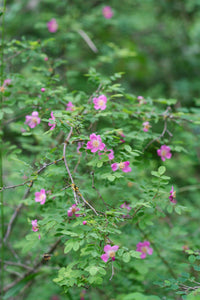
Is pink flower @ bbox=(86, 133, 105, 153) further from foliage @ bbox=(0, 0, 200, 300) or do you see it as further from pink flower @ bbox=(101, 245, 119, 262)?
pink flower @ bbox=(101, 245, 119, 262)

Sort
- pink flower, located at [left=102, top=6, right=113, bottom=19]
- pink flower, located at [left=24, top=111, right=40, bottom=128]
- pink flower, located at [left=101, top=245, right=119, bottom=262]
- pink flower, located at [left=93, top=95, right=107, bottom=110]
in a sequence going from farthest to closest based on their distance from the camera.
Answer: pink flower, located at [left=102, top=6, right=113, bottom=19]
pink flower, located at [left=24, top=111, right=40, bottom=128]
pink flower, located at [left=93, top=95, right=107, bottom=110]
pink flower, located at [left=101, top=245, right=119, bottom=262]

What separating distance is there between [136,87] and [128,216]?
4.01 metres

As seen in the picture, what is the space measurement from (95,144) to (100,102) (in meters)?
0.32

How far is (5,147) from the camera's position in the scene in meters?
1.93

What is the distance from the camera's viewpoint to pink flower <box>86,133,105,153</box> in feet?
4.23

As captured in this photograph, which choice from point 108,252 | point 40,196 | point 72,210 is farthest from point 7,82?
Answer: point 108,252

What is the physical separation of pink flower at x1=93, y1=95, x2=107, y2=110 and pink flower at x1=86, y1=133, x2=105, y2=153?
0.27 m

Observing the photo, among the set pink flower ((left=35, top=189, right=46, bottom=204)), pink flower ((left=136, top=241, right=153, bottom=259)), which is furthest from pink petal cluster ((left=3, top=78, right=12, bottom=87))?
pink flower ((left=136, top=241, right=153, bottom=259))

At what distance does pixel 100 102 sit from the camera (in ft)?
5.02

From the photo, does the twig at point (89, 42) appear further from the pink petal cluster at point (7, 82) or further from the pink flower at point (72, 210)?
the pink flower at point (72, 210)

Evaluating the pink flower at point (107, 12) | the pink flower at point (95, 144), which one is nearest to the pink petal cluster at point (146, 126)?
the pink flower at point (95, 144)

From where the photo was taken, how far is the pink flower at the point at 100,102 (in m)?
1.52

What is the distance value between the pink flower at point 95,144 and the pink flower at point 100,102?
0.88 ft

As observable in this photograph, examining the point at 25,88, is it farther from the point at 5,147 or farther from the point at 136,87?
the point at 136,87
